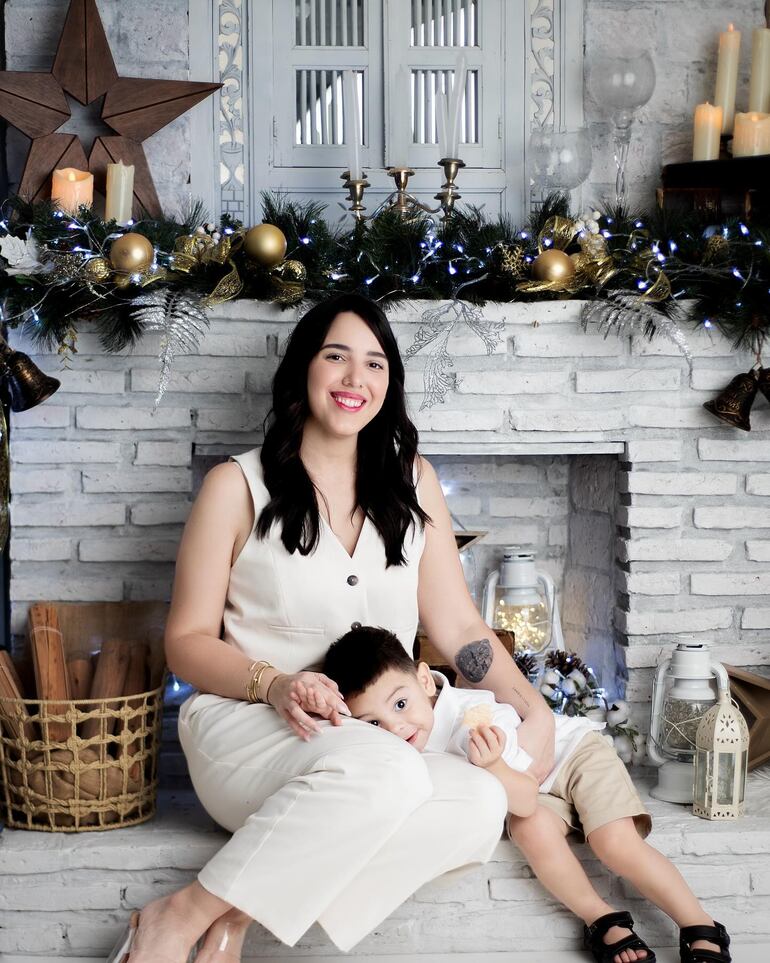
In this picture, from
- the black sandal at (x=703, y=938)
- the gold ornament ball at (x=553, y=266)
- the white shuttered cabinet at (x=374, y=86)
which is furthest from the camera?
the white shuttered cabinet at (x=374, y=86)

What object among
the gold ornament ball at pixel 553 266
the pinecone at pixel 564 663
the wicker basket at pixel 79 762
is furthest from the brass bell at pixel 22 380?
the pinecone at pixel 564 663

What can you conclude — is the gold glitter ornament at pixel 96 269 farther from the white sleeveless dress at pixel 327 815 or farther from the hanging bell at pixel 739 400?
the hanging bell at pixel 739 400

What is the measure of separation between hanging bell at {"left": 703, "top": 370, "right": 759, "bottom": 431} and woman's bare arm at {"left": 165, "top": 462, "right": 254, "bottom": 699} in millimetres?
1111

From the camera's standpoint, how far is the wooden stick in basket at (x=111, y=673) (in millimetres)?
2139

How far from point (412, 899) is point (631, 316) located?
4.35 ft

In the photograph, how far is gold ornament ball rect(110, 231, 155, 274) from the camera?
86.1 inches

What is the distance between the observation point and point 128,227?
7.56ft

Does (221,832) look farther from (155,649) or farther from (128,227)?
(128,227)

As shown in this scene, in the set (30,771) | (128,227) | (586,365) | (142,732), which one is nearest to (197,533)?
(142,732)

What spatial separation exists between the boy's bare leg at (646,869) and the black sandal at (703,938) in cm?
1

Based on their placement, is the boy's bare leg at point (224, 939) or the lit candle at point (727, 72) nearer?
the boy's bare leg at point (224, 939)

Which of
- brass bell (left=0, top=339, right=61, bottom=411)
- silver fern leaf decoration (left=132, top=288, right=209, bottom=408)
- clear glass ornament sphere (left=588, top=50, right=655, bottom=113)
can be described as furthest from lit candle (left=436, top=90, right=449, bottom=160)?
brass bell (left=0, top=339, right=61, bottom=411)

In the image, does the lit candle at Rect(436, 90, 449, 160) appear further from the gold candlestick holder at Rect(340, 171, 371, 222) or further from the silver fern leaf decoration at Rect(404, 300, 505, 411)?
the silver fern leaf decoration at Rect(404, 300, 505, 411)

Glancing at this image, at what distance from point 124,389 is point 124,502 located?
25 cm
